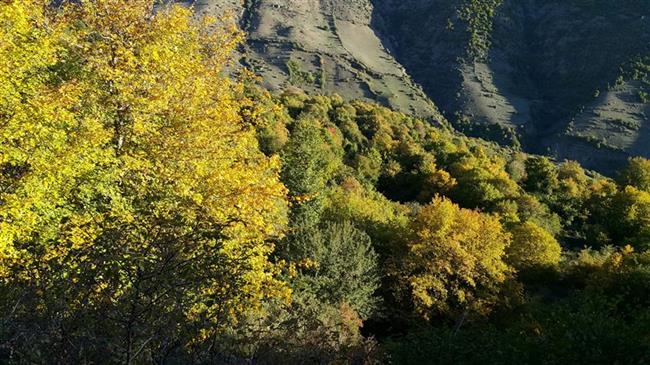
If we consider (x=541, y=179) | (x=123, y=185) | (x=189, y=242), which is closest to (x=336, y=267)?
(x=123, y=185)

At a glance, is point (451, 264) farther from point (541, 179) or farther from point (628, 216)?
point (541, 179)

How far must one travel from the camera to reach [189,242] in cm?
764

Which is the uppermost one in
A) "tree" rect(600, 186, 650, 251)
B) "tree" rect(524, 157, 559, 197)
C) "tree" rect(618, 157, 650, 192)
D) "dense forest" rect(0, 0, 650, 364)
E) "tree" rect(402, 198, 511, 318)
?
"dense forest" rect(0, 0, 650, 364)

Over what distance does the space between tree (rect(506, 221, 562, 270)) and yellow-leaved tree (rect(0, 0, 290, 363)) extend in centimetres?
3960

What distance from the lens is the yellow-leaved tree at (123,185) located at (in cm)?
685

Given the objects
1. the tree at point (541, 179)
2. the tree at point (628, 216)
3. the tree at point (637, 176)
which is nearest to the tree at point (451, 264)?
the tree at point (628, 216)

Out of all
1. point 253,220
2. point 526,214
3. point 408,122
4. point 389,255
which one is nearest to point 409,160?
point 526,214

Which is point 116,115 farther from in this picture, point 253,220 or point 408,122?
point 408,122

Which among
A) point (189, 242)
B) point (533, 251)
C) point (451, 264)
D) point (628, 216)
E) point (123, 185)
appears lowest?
point (628, 216)

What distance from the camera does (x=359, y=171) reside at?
268ft

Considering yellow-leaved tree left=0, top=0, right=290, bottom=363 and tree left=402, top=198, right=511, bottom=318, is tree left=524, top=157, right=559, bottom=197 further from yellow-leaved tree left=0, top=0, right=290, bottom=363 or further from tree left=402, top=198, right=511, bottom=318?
yellow-leaved tree left=0, top=0, right=290, bottom=363

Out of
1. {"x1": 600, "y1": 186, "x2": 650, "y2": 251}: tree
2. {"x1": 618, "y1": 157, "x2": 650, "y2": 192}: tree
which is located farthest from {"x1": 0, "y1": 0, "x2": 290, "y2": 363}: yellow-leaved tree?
{"x1": 618, "y1": 157, "x2": 650, "y2": 192}: tree

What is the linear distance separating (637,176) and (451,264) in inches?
2706

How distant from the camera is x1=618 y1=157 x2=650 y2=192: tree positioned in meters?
88.4
